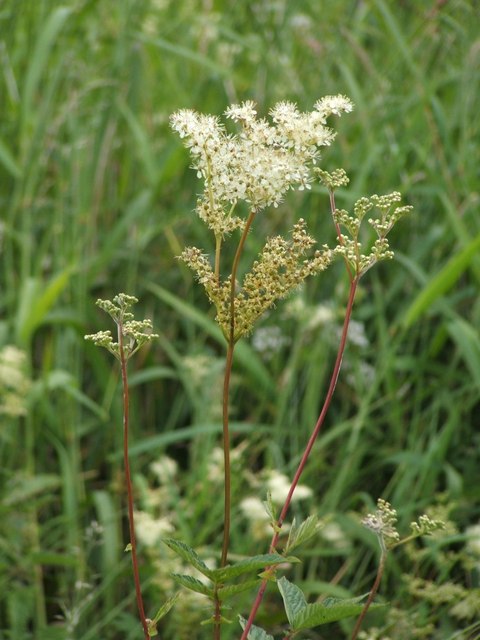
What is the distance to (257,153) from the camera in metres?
0.87

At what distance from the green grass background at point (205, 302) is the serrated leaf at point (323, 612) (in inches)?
41.0

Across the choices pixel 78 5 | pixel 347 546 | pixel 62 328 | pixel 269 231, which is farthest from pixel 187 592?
pixel 78 5

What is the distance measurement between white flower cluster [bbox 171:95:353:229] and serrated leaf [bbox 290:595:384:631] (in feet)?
1.19

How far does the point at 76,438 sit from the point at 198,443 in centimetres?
31

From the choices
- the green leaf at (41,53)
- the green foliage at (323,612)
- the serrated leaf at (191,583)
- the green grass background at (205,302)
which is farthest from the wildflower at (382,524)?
the green leaf at (41,53)

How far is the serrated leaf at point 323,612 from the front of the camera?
2.93 ft

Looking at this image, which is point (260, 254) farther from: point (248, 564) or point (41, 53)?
point (41, 53)

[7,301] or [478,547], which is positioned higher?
[7,301]

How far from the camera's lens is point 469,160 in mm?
2641

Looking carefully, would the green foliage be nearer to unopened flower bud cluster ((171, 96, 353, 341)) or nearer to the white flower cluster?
unopened flower bud cluster ((171, 96, 353, 341))

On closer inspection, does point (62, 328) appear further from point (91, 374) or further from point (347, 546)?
point (347, 546)

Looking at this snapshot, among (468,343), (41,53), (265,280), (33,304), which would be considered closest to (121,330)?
(265,280)

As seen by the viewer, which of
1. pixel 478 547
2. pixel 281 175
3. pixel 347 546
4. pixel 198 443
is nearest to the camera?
pixel 281 175

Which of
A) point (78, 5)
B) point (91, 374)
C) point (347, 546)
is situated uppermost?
point (78, 5)
